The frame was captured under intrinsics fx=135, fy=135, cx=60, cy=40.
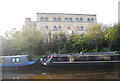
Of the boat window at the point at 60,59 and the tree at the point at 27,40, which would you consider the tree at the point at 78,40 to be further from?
the tree at the point at 27,40

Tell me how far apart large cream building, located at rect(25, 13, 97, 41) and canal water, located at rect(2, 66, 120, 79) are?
111cm

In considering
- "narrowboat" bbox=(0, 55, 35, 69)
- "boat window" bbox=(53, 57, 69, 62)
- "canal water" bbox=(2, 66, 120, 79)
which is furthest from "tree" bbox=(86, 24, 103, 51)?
"narrowboat" bbox=(0, 55, 35, 69)

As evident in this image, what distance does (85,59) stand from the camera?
338 centimetres

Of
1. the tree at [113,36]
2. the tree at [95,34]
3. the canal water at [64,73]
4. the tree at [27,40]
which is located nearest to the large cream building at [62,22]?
the tree at [95,34]

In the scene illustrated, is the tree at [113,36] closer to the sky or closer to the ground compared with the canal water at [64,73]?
closer to the sky

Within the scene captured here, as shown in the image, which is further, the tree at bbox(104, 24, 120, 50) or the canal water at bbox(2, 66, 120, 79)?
the tree at bbox(104, 24, 120, 50)

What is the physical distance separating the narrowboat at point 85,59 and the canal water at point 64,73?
110mm

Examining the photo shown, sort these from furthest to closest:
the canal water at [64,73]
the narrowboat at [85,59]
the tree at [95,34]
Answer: the tree at [95,34], the narrowboat at [85,59], the canal water at [64,73]

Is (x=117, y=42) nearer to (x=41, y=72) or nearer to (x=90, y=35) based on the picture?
(x=90, y=35)

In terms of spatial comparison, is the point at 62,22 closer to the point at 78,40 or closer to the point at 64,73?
the point at 78,40

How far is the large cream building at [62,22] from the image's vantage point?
11.7 ft

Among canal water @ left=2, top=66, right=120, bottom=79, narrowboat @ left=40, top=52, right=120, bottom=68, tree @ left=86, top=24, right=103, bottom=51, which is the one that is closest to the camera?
canal water @ left=2, top=66, right=120, bottom=79

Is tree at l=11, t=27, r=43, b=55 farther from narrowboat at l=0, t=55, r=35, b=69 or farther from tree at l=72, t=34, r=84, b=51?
tree at l=72, t=34, r=84, b=51

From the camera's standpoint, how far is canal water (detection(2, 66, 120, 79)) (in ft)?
9.59
